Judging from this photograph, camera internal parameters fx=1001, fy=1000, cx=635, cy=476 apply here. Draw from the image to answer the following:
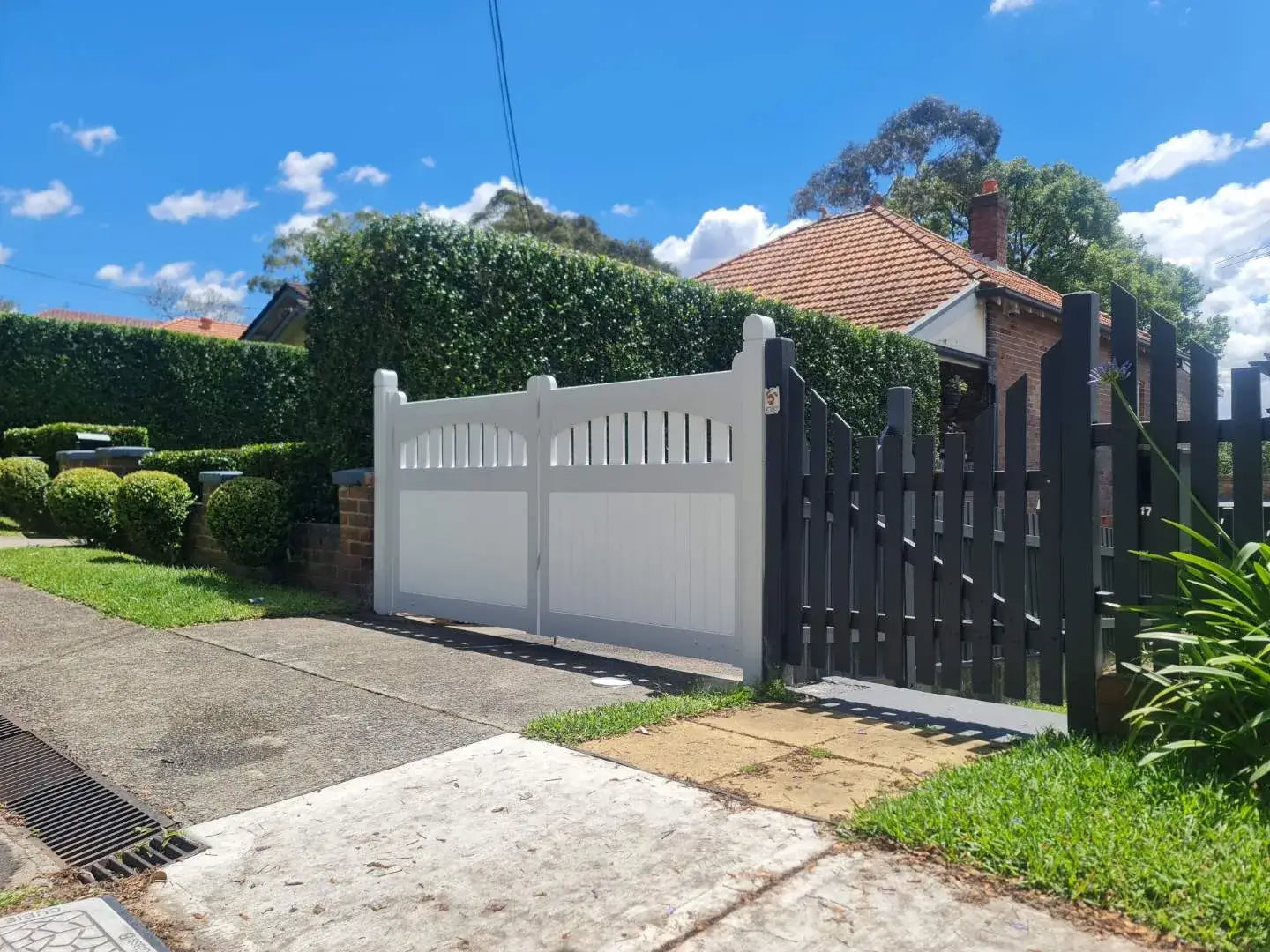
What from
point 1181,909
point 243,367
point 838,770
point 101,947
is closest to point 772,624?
point 838,770

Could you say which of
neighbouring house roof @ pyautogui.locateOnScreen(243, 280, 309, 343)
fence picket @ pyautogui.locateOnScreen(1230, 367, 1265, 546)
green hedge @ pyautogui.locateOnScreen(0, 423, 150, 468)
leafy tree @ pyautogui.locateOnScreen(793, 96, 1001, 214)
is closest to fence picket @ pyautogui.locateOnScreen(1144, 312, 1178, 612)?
fence picket @ pyautogui.locateOnScreen(1230, 367, 1265, 546)

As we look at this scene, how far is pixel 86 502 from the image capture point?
11281 millimetres

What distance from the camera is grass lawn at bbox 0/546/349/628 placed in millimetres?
7664

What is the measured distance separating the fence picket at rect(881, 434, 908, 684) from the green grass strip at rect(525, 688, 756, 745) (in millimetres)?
833

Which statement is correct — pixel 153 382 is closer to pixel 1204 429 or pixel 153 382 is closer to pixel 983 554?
pixel 983 554

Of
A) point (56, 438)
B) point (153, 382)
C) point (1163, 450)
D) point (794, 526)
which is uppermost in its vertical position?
point (153, 382)

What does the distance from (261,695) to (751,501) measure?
9.29 ft

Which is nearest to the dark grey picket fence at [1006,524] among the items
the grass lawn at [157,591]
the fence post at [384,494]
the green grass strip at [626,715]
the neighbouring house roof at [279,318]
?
the green grass strip at [626,715]

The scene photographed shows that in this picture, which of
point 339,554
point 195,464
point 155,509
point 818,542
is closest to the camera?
point 818,542

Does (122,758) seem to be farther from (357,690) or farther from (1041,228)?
(1041,228)

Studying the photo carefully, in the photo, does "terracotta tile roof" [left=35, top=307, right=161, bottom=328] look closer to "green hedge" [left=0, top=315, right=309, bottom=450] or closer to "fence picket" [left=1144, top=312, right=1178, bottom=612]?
"green hedge" [left=0, top=315, right=309, bottom=450]

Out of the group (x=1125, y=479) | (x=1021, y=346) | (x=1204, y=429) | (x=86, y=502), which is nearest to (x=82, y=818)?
(x=1125, y=479)

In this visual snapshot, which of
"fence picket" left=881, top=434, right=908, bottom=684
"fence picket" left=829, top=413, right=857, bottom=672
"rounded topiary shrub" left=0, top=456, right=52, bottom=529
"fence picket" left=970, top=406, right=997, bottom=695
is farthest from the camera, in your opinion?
"rounded topiary shrub" left=0, top=456, right=52, bottom=529

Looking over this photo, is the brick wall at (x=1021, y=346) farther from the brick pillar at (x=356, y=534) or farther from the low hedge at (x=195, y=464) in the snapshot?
the low hedge at (x=195, y=464)
